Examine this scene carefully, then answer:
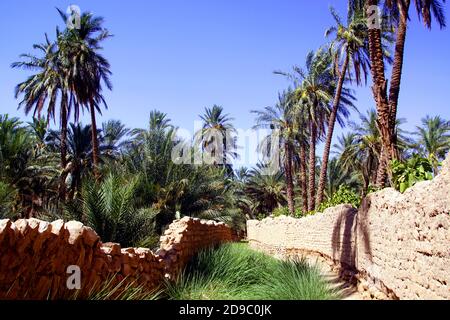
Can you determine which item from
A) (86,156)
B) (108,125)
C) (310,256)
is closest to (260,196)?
(108,125)

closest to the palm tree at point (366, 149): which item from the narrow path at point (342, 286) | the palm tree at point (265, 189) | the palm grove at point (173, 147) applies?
the palm grove at point (173, 147)

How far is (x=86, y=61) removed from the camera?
24844 millimetres

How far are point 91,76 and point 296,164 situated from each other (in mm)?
16894

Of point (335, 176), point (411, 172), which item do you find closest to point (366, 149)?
point (335, 176)

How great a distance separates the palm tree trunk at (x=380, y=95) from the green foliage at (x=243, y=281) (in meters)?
3.63

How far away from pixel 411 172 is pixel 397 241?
1507mm

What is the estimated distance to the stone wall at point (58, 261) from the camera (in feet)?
12.5

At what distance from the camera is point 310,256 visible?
13867 millimetres

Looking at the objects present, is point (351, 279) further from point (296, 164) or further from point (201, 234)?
point (296, 164)

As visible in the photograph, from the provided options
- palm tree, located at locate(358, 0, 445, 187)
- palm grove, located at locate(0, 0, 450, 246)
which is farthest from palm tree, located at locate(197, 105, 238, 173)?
palm tree, located at locate(358, 0, 445, 187)

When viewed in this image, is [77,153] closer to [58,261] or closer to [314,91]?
[314,91]

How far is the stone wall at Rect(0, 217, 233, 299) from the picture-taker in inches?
150

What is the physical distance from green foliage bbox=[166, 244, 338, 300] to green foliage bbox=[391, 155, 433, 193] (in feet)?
7.02

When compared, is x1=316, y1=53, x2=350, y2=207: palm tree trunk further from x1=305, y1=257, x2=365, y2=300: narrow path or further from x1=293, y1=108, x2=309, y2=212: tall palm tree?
x1=305, y1=257, x2=365, y2=300: narrow path
